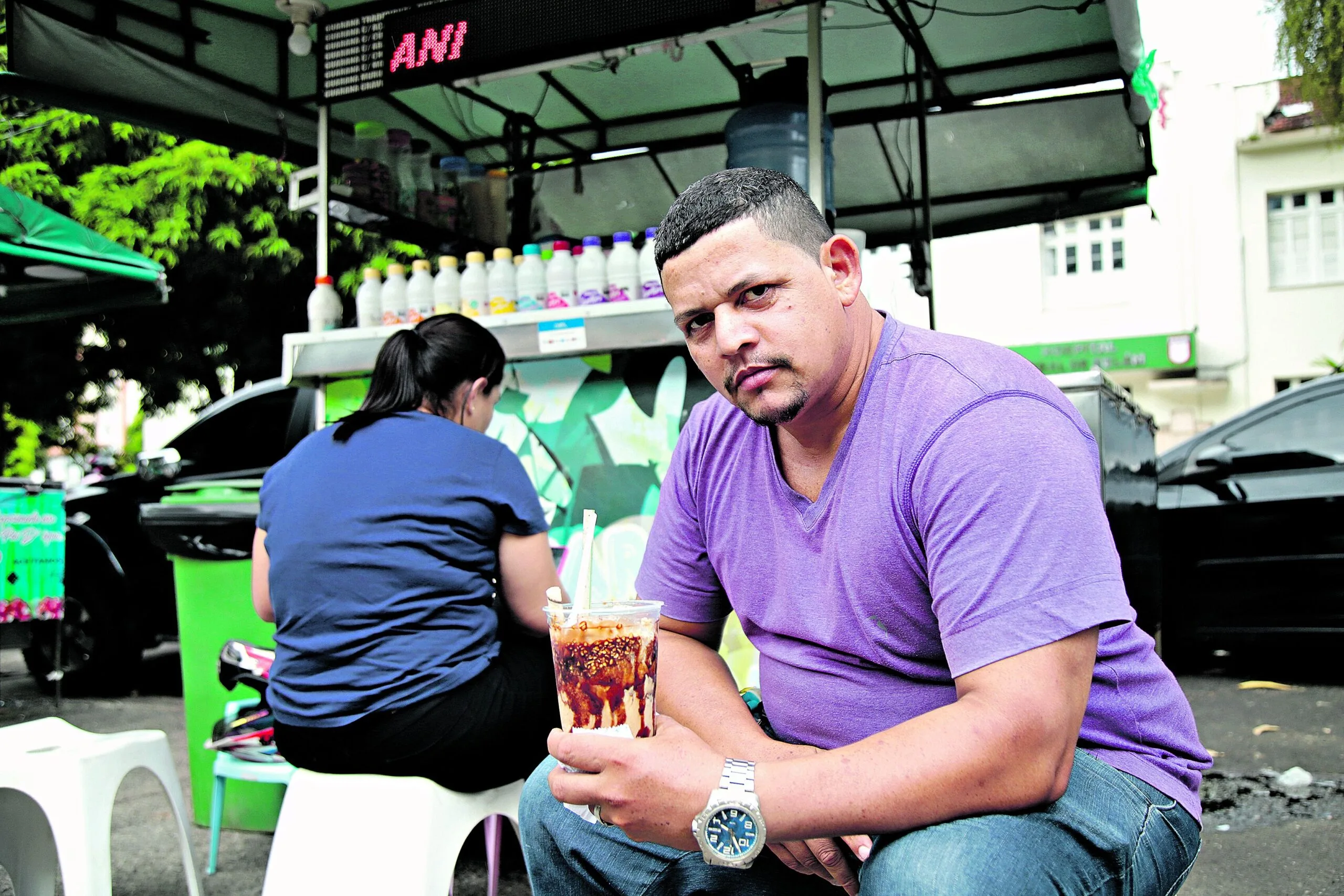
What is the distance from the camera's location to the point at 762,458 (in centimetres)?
169

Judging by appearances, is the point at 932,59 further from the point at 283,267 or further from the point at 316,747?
the point at 283,267

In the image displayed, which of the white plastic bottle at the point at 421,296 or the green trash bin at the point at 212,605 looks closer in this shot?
the green trash bin at the point at 212,605

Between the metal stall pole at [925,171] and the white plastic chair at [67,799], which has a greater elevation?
the metal stall pole at [925,171]

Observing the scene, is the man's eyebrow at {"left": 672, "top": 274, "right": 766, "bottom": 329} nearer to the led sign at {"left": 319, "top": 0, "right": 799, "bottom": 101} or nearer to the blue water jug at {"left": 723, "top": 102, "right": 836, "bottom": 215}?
the led sign at {"left": 319, "top": 0, "right": 799, "bottom": 101}

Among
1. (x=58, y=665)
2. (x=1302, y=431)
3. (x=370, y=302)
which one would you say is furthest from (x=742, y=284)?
(x=58, y=665)

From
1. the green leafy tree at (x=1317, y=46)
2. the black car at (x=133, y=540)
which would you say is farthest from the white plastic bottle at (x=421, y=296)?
the green leafy tree at (x=1317, y=46)

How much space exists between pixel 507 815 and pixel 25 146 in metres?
11.6

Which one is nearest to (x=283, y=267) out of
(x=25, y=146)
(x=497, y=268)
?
(x=25, y=146)

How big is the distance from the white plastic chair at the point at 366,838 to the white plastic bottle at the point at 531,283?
212 centimetres

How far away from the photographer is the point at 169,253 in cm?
1088

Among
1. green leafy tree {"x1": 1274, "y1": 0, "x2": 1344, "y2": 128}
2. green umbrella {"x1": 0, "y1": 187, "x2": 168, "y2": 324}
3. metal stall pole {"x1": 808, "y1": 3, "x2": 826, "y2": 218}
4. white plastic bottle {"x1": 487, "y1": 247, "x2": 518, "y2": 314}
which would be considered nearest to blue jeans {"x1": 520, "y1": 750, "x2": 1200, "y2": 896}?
metal stall pole {"x1": 808, "y1": 3, "x2": 826, "y2": 218}

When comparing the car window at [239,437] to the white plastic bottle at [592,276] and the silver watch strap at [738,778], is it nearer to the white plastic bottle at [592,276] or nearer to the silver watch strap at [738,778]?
the white plastic bottle at [592,276]

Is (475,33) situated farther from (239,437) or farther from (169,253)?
(169,253)

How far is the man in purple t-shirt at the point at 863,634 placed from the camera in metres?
1.23
